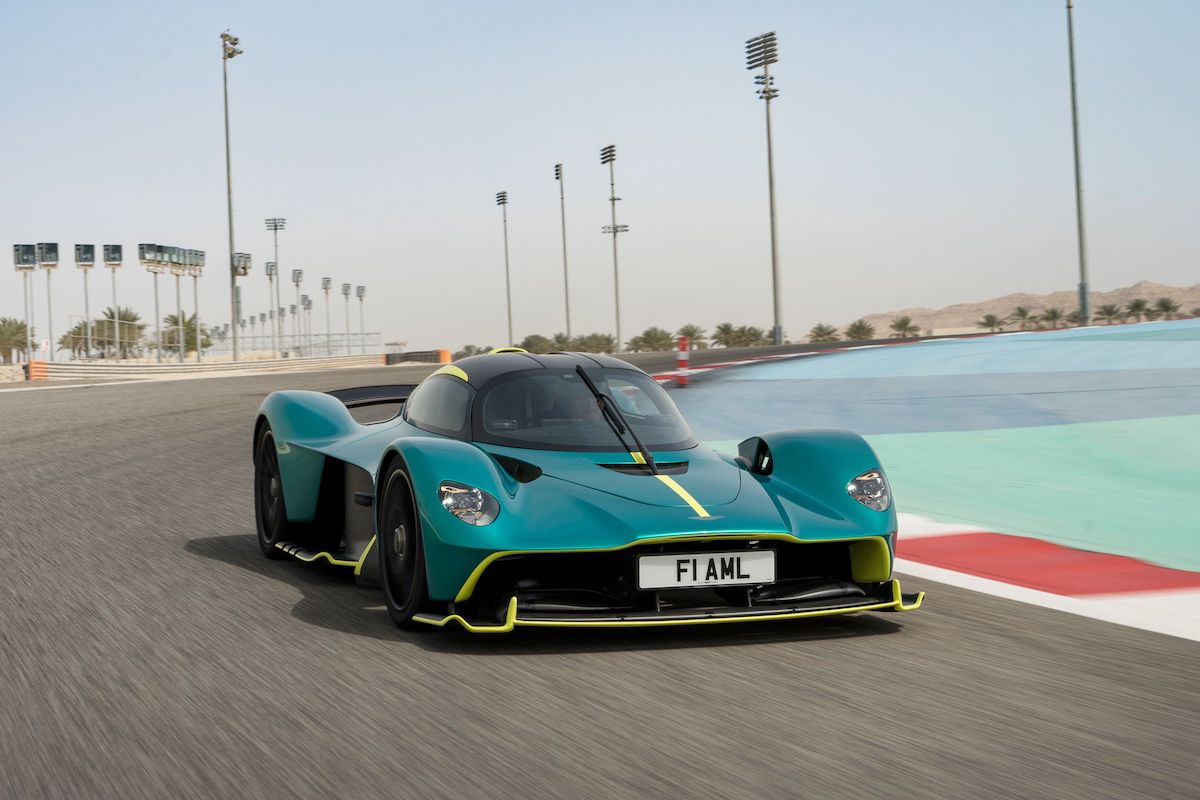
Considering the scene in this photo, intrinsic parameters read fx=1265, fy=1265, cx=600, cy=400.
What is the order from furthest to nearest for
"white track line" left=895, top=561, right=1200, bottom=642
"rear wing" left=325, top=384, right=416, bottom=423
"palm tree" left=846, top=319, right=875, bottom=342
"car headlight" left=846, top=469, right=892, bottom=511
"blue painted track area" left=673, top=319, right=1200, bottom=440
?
"palm tree" left=846, top=319, right=875, bottom=342 < "blue painted track area" left=673, top=319, right=1200, bottom=440 < "rear wing" left=325, top=384, right=416, bottom=423 < "car headlight" left=846, top=469, right=892, bottom=511 < "white track line" left=895, top=561, right=1200, bottom=642

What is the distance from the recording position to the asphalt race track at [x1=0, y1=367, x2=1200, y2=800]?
3.24m

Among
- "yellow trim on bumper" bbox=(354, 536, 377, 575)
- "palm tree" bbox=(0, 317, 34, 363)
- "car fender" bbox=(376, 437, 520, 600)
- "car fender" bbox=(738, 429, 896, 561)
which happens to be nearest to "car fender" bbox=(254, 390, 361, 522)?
"yellow trim on bumper" bbox=(354, 536, 377, 575)

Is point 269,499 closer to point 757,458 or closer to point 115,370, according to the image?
point 757,458

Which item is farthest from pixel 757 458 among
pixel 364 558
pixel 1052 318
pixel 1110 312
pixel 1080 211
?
pixel 1052 318

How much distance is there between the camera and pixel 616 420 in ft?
18.6

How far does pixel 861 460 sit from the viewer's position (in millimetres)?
5391

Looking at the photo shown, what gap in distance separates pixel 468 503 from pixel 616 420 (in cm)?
108

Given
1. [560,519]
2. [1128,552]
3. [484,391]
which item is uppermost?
[484,391]

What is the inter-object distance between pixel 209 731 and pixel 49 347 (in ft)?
259

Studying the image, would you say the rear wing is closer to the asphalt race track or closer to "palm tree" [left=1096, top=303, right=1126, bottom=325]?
the asphalt race track

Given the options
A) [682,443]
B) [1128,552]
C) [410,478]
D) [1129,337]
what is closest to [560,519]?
[410,478]

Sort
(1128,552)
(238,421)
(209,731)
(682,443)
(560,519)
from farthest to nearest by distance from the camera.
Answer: (238,421), (1128,552), (682,443), (560,519), (209,731)

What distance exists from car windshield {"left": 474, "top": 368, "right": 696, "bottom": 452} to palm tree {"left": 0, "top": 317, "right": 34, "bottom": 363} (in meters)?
100

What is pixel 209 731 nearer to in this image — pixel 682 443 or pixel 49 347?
pixel 682 443
